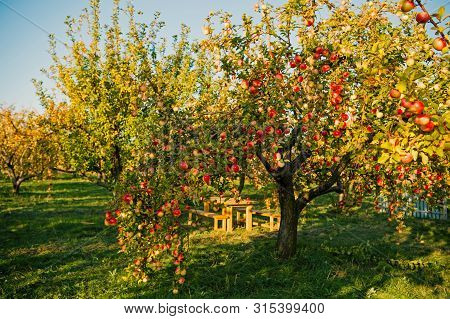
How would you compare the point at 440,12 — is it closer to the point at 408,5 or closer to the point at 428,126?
the point at 408,5

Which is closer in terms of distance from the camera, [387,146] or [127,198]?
[387,146]

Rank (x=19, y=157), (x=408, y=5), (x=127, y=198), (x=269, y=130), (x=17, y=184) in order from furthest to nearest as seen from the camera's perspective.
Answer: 1. (x=19, y=157)
2. (x=17, y=184)
3. (x=269, y=130)
4. (x=127, y=198)
5. (x=408, y=5)

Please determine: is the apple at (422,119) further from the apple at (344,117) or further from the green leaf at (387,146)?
the apple at (344,117)

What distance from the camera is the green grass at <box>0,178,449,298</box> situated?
6180mm

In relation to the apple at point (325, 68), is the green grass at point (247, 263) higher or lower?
lower

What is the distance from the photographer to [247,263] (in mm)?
7531

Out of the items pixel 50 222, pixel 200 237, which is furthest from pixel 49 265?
pixel 50 222

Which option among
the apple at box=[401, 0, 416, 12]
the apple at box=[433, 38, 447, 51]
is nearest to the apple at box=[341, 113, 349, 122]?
the apple at box=[433, 38, 447, 51]

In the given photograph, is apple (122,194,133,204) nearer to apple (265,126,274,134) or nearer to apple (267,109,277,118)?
apple (265,126,274,134)

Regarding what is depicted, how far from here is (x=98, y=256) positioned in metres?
8.47

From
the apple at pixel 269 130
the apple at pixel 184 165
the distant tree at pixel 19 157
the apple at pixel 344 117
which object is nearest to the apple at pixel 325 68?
the apple at pixel 344 117

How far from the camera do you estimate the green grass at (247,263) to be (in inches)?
243

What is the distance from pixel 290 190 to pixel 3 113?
21.7 m

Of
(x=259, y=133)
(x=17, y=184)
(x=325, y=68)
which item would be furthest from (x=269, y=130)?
(x=17, y=184)
